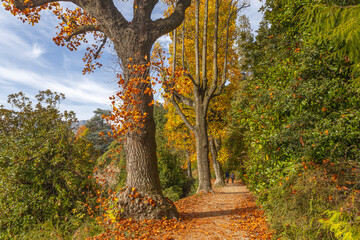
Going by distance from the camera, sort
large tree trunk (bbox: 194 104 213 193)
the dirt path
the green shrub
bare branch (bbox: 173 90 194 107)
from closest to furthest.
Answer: the green shrub < the dirt path < large tree trunk (bbox: 194 104 213 193) < bare branch (bbox: 173 90 194 107)

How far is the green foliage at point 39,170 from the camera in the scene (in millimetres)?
5531

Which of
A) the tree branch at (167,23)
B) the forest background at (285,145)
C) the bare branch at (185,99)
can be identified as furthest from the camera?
the bare branch at (185,99)

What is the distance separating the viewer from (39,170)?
5973mm

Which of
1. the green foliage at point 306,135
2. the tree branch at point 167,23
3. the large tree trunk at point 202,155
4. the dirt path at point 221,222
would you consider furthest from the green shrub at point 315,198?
the large tree trunk at point 202,155

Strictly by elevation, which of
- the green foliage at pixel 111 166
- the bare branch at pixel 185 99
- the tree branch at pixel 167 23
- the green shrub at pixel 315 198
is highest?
the tree branch at pixel 167 23

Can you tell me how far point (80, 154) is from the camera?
22.1 feet

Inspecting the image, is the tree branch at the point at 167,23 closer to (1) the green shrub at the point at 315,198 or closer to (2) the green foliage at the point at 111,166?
(2) the green foliage at the point at 111,166

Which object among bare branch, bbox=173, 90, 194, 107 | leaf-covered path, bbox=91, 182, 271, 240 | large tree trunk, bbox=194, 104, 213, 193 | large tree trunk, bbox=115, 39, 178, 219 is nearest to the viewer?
leaf-covered path, bbox=91, 182, 271, 240

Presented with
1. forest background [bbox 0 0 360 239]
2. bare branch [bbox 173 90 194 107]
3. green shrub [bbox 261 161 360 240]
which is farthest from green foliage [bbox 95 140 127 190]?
green shrub [bbox 261 161 360 240]

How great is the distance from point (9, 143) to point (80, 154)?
2.02 metres

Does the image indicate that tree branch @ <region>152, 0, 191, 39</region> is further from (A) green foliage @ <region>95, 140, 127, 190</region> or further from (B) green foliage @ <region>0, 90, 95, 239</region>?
(B) green foliage @ <region>0, 90, 95, 239</region>

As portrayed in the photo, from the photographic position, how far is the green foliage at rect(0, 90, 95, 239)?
553 cm

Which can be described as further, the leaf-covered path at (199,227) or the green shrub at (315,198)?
the leaf-covered path at (199,227)

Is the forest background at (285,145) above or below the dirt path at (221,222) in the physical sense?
above
